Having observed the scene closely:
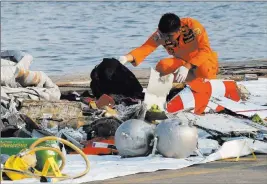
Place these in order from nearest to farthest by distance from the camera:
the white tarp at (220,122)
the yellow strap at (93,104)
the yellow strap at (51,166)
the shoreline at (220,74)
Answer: the yellow strap at (51,166)
the white tarp at (220,122)
the yellow strap at (93,104)
the shoreline at (220,74)

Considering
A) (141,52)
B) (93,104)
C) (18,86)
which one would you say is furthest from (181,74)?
(18,86)

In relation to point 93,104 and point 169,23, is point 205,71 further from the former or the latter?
point 93,104

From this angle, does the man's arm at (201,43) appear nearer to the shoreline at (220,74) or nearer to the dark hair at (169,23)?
the dark hair at (169,23)

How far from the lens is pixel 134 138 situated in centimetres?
877

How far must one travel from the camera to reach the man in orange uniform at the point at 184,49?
11.6 meters

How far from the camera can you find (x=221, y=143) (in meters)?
9.41

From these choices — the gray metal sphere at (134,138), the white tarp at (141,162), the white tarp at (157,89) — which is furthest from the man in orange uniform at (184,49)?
the gray metal sphere at (134,138)

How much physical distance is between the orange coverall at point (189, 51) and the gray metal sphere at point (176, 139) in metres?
2.86

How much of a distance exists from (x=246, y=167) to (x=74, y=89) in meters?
5.81

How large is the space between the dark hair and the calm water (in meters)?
7.87

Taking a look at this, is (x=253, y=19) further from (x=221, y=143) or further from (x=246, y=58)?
(x=221, y=143)

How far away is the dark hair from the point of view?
11355 mm

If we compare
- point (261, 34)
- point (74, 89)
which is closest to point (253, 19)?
point (261, 34)

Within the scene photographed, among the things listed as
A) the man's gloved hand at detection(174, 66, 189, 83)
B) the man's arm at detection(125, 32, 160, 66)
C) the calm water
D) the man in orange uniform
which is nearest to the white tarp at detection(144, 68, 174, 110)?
the man's gloved hand at detection(174, 66, 189, 83)
